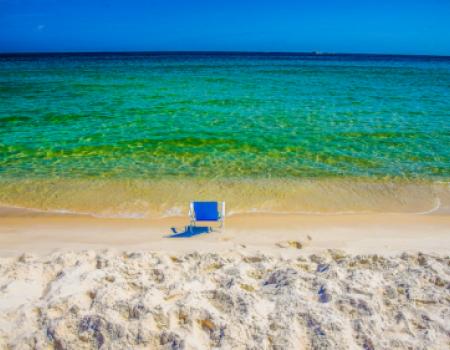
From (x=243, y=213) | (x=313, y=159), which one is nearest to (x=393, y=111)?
(x=313, y=159)

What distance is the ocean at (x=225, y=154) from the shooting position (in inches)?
338

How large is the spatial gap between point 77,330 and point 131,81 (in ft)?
92.9

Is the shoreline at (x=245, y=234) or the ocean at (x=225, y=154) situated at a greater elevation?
the ocean at (x=225, y=154)

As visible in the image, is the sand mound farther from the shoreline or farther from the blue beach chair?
the blue beach chair

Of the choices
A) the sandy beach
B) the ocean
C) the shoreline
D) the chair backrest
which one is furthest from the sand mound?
the ocean

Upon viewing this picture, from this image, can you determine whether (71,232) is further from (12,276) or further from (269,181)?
(269,181)

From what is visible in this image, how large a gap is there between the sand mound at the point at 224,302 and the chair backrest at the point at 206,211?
117cm

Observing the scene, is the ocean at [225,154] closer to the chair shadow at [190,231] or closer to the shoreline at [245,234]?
the shoreline at [245,234]

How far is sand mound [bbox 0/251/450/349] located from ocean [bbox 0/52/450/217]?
2729 millimetres

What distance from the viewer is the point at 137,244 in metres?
6.47

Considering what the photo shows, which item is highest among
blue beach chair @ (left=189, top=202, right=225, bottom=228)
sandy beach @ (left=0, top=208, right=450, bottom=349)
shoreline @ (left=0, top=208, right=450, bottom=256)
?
blue beach chair @ (left=189, top=202, right=225, bottom=228)

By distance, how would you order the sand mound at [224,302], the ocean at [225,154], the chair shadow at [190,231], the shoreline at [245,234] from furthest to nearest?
the ocean at [225,154] < the chair shadow at [190,231] < the shoreline at [245,234] < the sand mound at [224,302]

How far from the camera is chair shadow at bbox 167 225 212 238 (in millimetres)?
6875

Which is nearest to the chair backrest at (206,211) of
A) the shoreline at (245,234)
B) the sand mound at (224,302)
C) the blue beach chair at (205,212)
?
the blue beach chair at (205,212)
